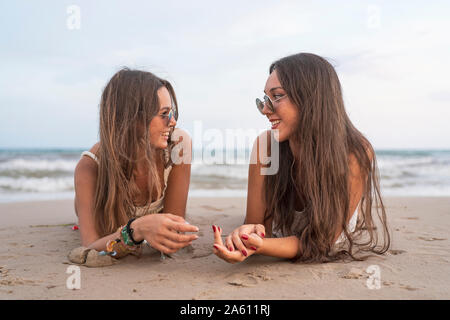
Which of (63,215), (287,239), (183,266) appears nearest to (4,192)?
(63,215)

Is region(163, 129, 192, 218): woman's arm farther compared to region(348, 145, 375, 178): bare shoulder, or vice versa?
region(163, 129, 192, 218): woman's arm

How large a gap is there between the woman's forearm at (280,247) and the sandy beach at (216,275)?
3.4 inches

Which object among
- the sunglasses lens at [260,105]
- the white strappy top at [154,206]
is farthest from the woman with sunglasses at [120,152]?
the sunglasses lens at [260,105]

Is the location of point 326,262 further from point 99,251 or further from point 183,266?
point 99,251

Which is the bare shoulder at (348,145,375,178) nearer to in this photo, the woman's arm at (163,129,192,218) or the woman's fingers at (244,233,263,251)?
the woman's fingers at (244,233,263,251)

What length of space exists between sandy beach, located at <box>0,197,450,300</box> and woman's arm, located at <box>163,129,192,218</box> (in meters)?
0.40

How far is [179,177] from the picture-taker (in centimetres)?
322

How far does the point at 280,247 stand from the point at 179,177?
1.15 metres

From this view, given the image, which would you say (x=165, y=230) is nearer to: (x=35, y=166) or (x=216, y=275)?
(x=216, y=275)

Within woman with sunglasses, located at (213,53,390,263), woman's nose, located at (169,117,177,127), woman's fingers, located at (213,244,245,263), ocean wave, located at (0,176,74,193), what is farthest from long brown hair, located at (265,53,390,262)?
ocean wave, located at (0,176,74,193)

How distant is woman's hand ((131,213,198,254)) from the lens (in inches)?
90.5

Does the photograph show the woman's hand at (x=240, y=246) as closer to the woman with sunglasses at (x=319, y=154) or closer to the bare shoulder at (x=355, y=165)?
the woman with sunglasses at (x=319, y=154)

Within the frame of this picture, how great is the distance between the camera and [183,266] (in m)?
2.68

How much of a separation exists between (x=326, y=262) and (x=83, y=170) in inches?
76.8
